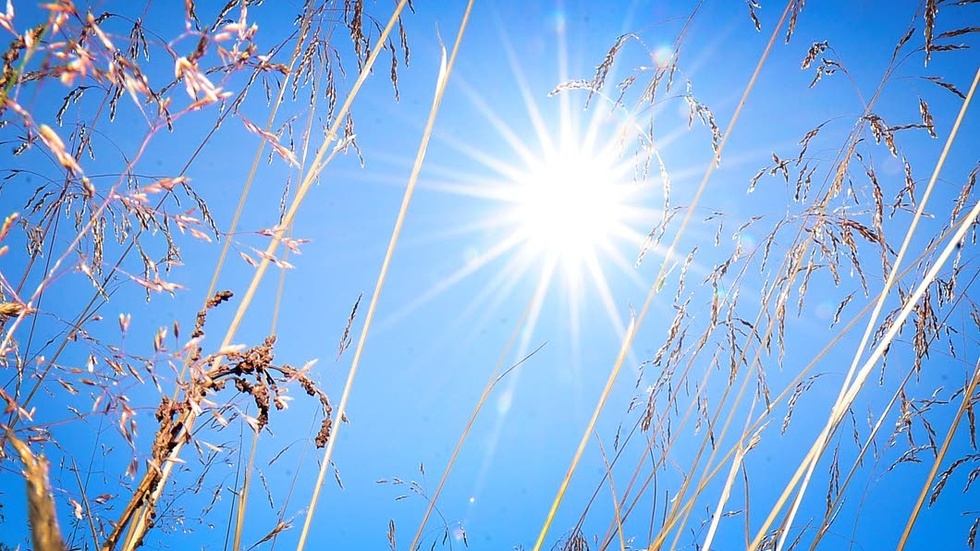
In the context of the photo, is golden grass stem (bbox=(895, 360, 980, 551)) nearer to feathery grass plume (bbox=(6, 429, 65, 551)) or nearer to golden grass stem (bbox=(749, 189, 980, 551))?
golden grass stem (bbox=(749, 189, 980, 551))

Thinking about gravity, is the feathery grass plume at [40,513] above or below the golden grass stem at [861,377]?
below

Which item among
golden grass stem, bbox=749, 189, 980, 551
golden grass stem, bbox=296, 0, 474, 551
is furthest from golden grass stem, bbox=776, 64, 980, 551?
golden grass stem, bbox=296, 0, 474, 551

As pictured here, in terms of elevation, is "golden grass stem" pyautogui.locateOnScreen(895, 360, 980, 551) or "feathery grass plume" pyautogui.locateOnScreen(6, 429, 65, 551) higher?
"golden grass stem" pyautogui.locateOnScreen(895, 360, 980, 551)

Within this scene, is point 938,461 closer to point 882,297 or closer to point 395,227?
point 882,297

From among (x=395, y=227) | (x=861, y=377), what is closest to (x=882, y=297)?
(x=861, y=377)

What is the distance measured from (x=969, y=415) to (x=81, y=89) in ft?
7.36

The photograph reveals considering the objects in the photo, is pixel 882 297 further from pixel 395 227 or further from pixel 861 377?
pixel 395 227

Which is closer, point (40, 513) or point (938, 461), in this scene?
point (40, 513)

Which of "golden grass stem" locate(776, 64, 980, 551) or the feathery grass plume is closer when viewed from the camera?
the feathery grass plume

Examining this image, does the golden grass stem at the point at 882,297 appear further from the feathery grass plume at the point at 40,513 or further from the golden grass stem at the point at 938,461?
the feathery grass plume at the point at 40,513

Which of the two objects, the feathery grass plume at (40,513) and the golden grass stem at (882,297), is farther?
the golden grass stem at (882,297)

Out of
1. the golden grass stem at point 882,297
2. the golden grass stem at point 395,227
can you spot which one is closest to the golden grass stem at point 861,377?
the golden grass stem at point 882,297

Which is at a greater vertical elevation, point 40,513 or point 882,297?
point 882,297

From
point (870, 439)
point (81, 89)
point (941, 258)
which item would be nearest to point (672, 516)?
point (870, 439)
